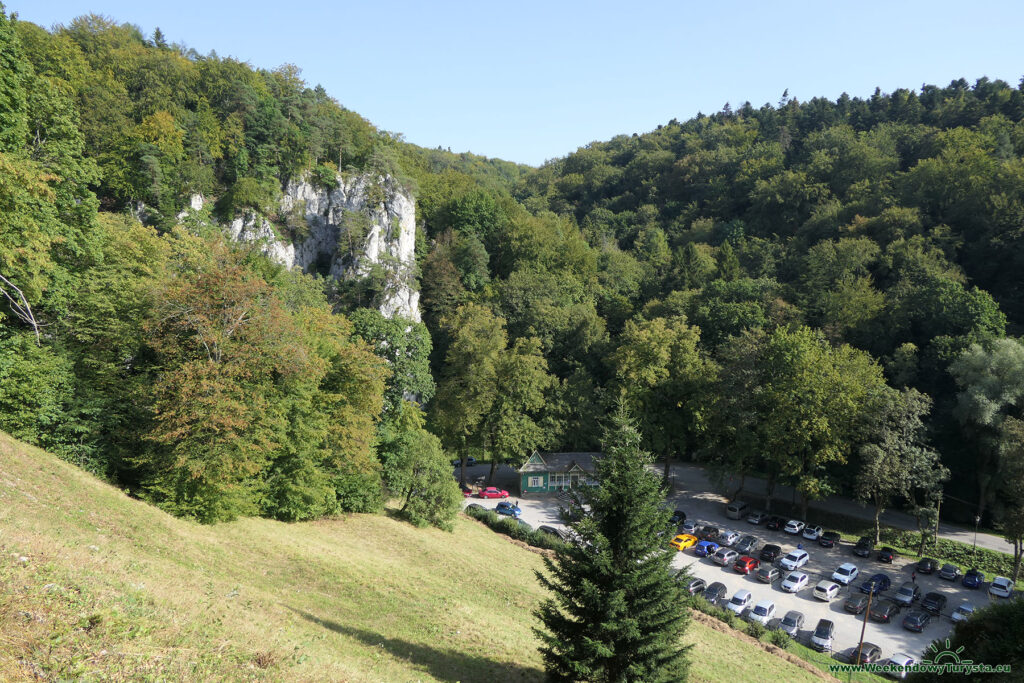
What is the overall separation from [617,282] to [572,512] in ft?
161

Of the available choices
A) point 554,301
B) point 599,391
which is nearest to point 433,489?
point 599,391

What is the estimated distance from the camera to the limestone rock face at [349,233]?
44688mm

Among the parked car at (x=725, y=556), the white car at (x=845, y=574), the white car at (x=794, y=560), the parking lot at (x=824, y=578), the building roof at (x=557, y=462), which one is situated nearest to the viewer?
the parking lot at (x=824, y=578)

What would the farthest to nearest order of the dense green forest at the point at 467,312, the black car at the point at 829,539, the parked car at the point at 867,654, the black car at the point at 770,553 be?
the black car at the point at 829,539
the black car at the point at 770,553
the parked car at the point at 867,654
the dense green forest at the point at 467,312

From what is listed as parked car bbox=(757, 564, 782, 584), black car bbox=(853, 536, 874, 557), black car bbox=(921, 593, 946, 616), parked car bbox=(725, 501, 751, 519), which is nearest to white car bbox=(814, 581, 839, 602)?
parked car bbox=(757, 564, 782, 584)

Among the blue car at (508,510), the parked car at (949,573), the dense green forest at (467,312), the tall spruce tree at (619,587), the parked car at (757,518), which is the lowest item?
the blue car at (508,510)

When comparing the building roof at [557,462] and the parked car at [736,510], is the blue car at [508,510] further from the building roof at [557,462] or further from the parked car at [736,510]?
the parked car at [736,510]

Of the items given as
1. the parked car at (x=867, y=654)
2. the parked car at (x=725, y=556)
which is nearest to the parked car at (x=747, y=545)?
the parked car at (x=725, y=556)

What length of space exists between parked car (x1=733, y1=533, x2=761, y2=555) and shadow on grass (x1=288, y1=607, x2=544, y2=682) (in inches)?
800

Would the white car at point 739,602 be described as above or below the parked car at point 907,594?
below

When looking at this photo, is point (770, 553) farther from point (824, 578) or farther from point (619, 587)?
point (619, 587)

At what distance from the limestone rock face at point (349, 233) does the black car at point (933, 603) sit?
35788 mm

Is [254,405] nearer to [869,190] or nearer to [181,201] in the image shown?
[181,201]

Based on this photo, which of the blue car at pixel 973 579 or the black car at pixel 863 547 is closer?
the blue car at pixel 973 579
